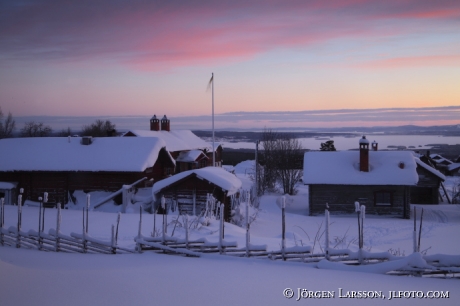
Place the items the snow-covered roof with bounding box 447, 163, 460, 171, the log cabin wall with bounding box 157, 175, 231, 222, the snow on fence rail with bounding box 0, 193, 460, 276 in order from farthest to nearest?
1. the snow-covered roof with bounding box 447, 163, 460, 171
2. the log cabin wall with bounding box 157, 175, 231, 222
3. the snow on fence rail with bounding box 0, 193, 460, 276

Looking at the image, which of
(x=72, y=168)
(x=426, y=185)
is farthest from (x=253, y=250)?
(x=426, y=185)

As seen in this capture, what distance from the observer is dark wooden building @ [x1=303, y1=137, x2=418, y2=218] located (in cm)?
2883

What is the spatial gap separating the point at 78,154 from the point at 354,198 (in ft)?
62.4

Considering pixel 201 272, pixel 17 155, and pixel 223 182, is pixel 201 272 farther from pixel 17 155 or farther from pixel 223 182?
pixel 17 155

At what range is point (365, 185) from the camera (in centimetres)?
2912

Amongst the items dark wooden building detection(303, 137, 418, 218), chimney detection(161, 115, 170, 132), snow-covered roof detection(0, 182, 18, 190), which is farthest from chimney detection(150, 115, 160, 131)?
dark wooden building detection(303, 137, 418, 218)

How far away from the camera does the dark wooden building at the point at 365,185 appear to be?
94.6ft

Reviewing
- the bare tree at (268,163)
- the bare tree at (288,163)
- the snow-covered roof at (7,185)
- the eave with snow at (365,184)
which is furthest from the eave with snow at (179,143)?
the eave with snow at (365,184)

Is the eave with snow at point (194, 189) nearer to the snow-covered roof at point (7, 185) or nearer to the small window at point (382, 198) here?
the snow-covered roof at point (7, 185)

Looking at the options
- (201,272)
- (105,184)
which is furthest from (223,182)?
(201,272)

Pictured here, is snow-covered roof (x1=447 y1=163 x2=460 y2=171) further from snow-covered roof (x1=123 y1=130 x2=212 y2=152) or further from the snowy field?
the snowy field

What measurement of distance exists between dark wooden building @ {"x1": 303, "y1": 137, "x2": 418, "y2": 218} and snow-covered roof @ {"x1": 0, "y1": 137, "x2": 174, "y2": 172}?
11468 millimetres

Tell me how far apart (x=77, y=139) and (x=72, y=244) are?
793 inches

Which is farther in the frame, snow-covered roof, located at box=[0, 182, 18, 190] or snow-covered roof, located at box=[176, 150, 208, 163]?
snow-covered roof, located at box=[176, 150, 208, 163]
